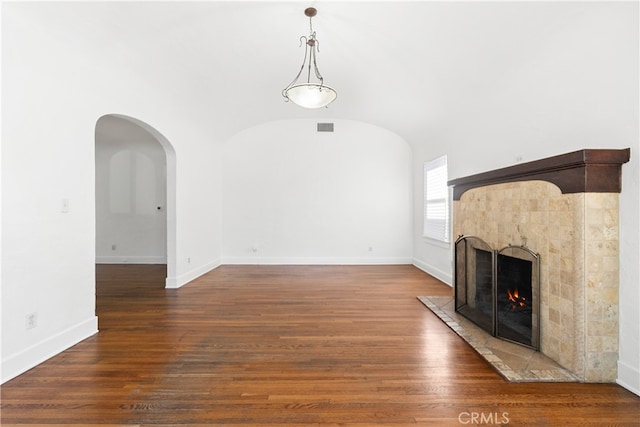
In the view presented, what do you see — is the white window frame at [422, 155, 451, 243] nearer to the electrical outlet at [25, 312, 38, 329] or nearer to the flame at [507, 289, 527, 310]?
the flame at [507, 289, 527, 310]

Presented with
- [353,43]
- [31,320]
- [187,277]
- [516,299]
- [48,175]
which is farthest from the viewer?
[187,277]

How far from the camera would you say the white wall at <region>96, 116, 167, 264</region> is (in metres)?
6.61

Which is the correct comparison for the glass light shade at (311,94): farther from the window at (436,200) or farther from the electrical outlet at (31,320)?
the electrical outlet at (31,320)

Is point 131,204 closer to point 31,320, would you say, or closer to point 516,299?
point 31,320

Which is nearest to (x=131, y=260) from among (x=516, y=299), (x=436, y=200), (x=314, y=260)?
(x=314, y=260)

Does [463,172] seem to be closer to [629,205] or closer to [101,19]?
[629,205]

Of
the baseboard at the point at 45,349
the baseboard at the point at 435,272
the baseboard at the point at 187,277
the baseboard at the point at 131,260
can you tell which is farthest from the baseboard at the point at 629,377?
the baseboard at the point at 131,260

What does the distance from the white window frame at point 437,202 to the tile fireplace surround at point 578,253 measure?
97.5 inches

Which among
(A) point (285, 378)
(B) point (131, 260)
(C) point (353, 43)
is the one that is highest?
(C) point (353, 43)

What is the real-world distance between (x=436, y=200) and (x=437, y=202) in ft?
0.16

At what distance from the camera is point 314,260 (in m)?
6.31

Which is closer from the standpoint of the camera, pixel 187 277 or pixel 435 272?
pixel 187 277

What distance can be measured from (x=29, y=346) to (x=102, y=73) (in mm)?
2569

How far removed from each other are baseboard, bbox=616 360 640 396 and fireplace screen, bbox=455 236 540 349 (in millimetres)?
487
